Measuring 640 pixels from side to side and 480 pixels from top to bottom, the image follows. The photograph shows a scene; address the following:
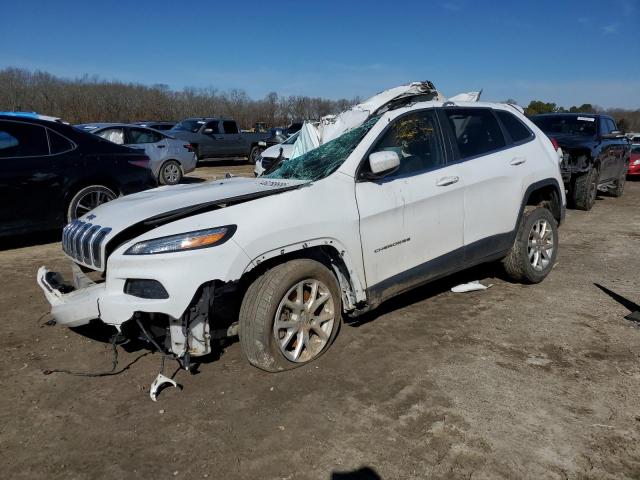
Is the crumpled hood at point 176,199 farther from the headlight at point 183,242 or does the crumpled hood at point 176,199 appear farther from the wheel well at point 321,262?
the wheel well at point 321,262

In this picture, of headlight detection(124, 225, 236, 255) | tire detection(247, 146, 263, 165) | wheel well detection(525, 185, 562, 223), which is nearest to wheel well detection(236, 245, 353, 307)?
headlight detection(124, 225, 236, 255)

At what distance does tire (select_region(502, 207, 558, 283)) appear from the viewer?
5043 millimetres

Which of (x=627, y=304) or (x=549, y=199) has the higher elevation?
(x=549, y=199)

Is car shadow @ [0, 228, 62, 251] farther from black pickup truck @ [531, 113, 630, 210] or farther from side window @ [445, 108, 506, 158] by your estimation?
black pickup truck @ [531, 113, 630, 210]

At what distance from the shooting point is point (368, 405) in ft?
10.2

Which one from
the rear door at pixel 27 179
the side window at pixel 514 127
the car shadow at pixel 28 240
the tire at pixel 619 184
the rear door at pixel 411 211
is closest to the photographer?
the rear door at pixel 411 211

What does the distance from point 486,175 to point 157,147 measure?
398 inches

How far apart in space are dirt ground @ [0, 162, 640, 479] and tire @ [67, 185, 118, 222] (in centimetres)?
212

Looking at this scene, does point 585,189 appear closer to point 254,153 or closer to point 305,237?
point 305,237

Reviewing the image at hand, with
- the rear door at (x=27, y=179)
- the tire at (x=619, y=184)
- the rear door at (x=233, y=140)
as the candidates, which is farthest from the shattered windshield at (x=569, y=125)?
the rear door at (x=233, y=140)

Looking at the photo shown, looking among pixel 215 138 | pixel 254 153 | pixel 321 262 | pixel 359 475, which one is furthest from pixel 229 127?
pixel 359 475

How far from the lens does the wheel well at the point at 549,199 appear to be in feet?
17.7

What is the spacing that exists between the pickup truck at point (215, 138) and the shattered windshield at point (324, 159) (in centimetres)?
1494

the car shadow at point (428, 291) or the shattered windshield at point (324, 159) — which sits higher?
the shattered windshield at point (324, 159)
